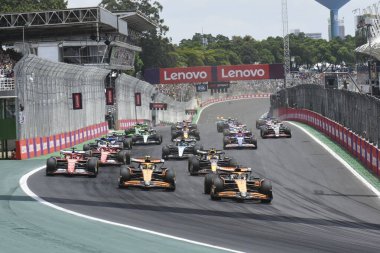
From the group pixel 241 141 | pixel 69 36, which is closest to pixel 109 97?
pixel 69 36

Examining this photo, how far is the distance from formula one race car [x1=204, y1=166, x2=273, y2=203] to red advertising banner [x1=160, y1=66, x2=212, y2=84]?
293 feet

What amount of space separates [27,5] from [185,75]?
2360 cm

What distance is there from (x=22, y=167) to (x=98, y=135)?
952 inches

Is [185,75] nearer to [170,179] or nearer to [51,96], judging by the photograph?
[51,96]

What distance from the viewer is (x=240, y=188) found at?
18938 millimetres

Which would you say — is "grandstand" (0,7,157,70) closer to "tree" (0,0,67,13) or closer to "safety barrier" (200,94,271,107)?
"tree" (0,0,67,13)

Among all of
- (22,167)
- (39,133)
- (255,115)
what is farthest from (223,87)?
(22,167)

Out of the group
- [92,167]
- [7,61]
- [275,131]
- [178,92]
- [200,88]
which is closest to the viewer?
[92,167]

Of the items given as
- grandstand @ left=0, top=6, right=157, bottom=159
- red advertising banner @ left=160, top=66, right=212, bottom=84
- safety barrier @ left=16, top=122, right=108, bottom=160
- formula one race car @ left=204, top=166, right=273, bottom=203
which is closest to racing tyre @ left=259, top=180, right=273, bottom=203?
formula one race car @ left=204, top=166, right=273, bottom=203

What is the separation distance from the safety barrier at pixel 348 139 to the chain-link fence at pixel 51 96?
12.6 m

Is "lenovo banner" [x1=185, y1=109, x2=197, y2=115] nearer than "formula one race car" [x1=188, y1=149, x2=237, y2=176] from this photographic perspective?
No

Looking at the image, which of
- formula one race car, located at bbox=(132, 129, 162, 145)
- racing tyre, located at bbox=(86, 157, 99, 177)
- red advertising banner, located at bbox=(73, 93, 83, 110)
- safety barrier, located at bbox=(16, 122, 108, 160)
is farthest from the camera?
red advertising banner, located at bbox=(73, 93, 83, 110)

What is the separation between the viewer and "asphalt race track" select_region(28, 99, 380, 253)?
1354 cm

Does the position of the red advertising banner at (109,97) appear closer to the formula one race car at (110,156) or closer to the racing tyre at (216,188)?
the formula one race car at (110,156)
